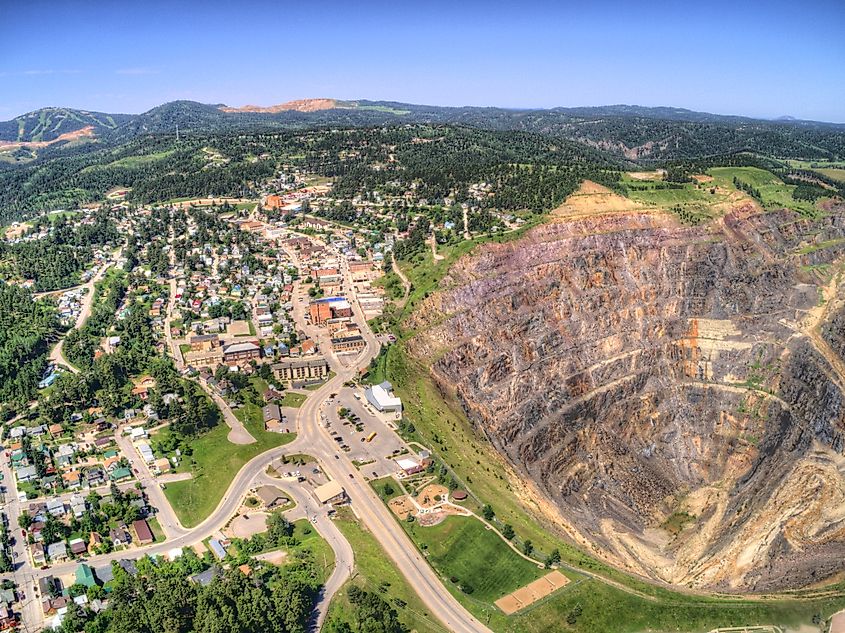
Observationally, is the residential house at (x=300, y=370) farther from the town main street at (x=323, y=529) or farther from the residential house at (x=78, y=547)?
the residential house at (x=78, y=547)

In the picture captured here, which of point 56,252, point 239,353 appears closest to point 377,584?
point 239,353

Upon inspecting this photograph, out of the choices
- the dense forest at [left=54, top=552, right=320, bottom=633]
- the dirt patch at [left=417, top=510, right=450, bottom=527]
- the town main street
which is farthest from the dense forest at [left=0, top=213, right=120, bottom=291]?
the dirt patch at [left=417, top=510, right=450, bottom=527]

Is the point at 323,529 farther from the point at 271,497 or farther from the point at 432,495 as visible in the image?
the point at 432,495

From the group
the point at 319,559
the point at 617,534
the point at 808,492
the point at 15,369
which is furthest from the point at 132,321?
the point at 808,492

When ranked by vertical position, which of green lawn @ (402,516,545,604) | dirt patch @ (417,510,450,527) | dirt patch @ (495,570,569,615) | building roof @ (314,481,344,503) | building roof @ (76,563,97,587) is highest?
building roof @ (314,481,344,503)

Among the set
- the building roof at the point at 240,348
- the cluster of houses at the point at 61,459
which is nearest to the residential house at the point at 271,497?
the cluster of houses at the point at 61,459

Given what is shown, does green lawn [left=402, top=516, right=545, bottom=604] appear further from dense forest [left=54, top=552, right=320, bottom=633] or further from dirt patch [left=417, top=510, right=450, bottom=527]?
dense forest [left=54, top=552, right=320, bottom=633]

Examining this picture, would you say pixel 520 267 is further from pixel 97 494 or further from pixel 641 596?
pixel 97 494
